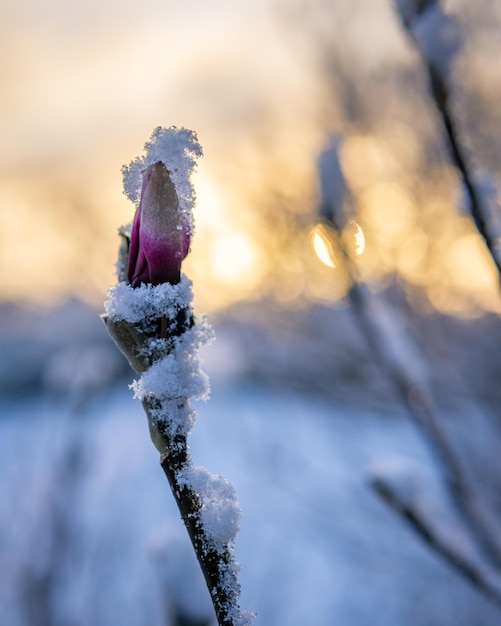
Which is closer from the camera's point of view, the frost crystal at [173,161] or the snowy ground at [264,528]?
the frost crystal at [173,161]

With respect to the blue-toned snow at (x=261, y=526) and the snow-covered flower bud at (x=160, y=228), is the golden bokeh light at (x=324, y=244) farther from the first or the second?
the blue-toned snow at (x=261, y=526)

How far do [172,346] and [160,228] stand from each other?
0.12 m

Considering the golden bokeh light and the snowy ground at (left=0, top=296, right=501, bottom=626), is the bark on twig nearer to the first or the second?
the golden bokeh light

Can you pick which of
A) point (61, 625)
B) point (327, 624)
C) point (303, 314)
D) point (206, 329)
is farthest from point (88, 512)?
point (206, 329)

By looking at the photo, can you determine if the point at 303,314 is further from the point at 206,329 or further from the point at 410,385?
the point at 206,329

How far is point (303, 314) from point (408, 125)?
1.49 metres

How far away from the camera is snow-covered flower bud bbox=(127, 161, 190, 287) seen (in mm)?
491

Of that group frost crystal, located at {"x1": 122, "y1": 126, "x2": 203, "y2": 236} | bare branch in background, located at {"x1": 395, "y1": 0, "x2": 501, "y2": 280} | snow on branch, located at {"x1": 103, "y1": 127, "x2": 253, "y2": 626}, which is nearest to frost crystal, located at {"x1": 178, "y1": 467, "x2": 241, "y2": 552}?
snow on branch, located at {"x1": 103, "y1": 127, "x2": 253, "y2": 626}

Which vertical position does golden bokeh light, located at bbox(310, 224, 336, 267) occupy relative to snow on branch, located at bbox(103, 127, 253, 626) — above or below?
above

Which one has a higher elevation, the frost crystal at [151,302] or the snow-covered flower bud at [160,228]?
the snow-covered flower bud at [160,228]

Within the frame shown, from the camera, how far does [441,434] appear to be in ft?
4.74

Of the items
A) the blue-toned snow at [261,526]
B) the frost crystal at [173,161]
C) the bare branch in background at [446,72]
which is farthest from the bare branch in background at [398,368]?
the blue-toned snow at [261,526]

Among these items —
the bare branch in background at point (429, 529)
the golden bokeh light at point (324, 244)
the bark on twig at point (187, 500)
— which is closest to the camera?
the bark on twig at point (187, 500)

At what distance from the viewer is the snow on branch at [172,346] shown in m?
0.49
